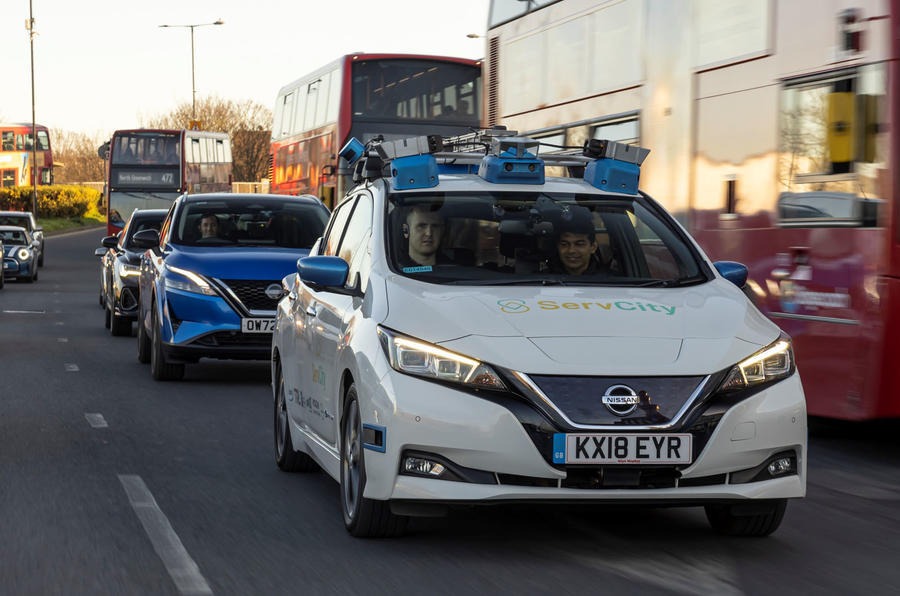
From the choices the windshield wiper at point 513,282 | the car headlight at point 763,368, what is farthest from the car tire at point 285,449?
the car headlight at point 763,368

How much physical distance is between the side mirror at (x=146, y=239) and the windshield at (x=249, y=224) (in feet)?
0.90

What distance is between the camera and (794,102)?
10.8 meters

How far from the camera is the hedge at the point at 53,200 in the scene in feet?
290

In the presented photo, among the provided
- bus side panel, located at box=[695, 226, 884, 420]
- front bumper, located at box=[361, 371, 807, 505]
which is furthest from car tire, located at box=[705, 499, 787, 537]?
bus side panel, located at box=[695, 226, 884, 420]

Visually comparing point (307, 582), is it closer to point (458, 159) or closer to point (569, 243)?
point (569, 243)

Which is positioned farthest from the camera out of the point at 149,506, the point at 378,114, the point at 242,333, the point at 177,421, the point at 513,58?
the point at 378,114

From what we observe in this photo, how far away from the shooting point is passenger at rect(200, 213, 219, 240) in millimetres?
15492

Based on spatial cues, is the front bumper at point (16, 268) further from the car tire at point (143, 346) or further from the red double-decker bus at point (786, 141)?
the red double-decker bus at point (786, 141)

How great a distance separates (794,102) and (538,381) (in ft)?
16.7

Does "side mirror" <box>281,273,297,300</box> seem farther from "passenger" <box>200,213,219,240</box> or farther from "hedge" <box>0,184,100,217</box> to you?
"hedge" <box>0,184,100,217</box>

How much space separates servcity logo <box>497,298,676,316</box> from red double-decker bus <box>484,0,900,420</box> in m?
3.28

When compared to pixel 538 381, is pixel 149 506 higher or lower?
lower

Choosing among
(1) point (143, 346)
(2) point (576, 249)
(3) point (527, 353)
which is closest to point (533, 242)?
(2) point (576, 249)

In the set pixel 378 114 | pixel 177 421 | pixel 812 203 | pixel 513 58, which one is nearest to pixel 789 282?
pixel 812 203
